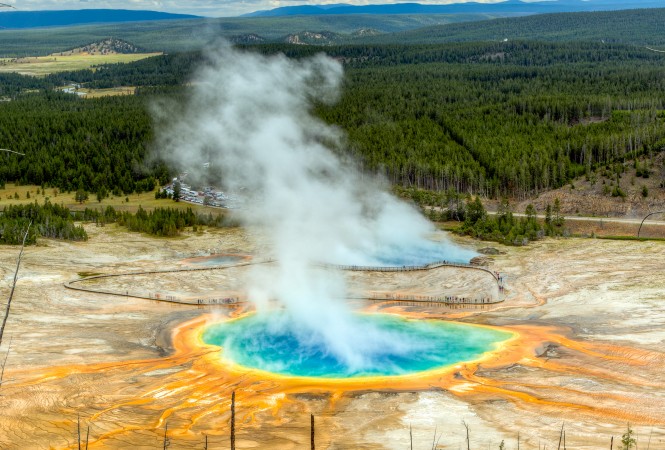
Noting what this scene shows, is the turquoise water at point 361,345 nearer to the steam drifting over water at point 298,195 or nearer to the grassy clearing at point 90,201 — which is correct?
the steam drifting over water at point 298,195

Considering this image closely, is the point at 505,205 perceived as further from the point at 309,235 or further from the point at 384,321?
the point at 384,321

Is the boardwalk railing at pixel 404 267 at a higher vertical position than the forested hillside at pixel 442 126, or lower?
lower

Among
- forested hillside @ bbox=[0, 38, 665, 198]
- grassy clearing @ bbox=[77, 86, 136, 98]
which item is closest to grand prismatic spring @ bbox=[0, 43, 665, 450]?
forested hillside @ bbox=[0, 38, 665, 198]

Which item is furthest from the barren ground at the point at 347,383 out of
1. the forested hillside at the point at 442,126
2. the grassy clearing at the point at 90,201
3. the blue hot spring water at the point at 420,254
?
the forested hillside at the point at 442,126

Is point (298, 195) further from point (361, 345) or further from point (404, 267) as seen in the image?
point (361, 345)

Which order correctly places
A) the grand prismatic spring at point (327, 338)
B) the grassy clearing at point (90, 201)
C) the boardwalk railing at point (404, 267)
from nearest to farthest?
the grand prismatic spring at point (327, 338)
the boardwalk railing at point (404, 267)
the grassy clearing at point (90, 201)
